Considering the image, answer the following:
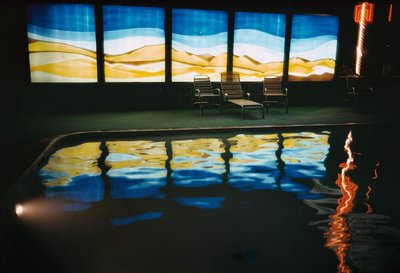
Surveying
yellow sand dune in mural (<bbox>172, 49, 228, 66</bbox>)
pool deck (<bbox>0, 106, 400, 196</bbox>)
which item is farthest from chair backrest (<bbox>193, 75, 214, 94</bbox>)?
pool deck (<bbox>0, 106, 400, 196</bbox>)

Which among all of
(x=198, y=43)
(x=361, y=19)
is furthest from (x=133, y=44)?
(x=361, y=19)

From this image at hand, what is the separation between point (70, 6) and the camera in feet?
33.0

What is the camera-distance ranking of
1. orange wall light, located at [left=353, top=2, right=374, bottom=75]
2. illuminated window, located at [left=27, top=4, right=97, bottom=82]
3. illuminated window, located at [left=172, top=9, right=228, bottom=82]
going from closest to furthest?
illuminated window, located at [left=27, top=4, right=97, bottom=82] < illuminated window, located at [left=172, top=9, right=228, bottom=82] < orange wall light, located at [left=353, top=2, right=374, bottom=75]

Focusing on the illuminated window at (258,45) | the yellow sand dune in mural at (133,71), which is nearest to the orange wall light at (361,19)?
the illuminated window at (258,45)

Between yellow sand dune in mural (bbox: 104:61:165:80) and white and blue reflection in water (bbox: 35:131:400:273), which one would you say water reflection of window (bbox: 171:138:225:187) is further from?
yellow sand dune in mural (bbox: 104:61:165:80)

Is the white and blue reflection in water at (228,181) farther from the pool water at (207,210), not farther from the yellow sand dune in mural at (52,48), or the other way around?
the yellow sand dune in mural at (52,48)

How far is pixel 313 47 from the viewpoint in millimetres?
12289

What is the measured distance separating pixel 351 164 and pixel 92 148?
16.3 feet

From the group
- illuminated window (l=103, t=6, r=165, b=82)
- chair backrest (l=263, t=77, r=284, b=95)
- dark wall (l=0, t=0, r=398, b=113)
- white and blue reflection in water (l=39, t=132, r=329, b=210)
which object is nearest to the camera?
white and blue reflection in water (l=39, t=132, r=329, b=210)

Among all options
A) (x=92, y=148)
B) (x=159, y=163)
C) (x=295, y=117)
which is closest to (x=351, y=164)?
(x=159, y=163)

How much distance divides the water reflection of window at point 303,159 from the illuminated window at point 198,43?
161 inches

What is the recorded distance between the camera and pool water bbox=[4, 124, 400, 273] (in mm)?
3336

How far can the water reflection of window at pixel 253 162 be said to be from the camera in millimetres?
5382

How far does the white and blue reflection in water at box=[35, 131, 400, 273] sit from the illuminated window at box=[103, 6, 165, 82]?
377cm
